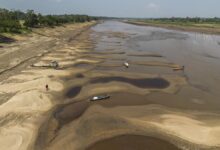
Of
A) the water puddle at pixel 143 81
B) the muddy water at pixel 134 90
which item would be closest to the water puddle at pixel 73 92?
Result: the muddy water at pixel 134 90

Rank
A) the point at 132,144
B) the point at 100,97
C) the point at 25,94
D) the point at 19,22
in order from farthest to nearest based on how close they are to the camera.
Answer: the point at 19,22
the point at 100,97
the point at 25,94
the point at 132,144

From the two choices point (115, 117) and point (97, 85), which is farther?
point (97, 85)

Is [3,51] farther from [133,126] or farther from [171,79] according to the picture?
[133,126]

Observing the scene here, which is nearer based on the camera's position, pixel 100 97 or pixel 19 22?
pixel 100 97

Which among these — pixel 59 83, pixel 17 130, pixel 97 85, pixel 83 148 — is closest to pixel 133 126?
pixel 83 148

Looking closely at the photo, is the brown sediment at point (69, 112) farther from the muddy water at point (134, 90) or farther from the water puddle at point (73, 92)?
the water puddle at point (73, 92)

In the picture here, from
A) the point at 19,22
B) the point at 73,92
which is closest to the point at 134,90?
the point at 73,92

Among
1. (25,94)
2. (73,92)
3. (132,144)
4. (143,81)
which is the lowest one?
(132,144)

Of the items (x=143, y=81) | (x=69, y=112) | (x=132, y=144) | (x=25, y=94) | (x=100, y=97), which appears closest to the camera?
(x=132, y=144)

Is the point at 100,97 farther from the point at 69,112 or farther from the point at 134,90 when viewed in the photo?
the point at 134,90
